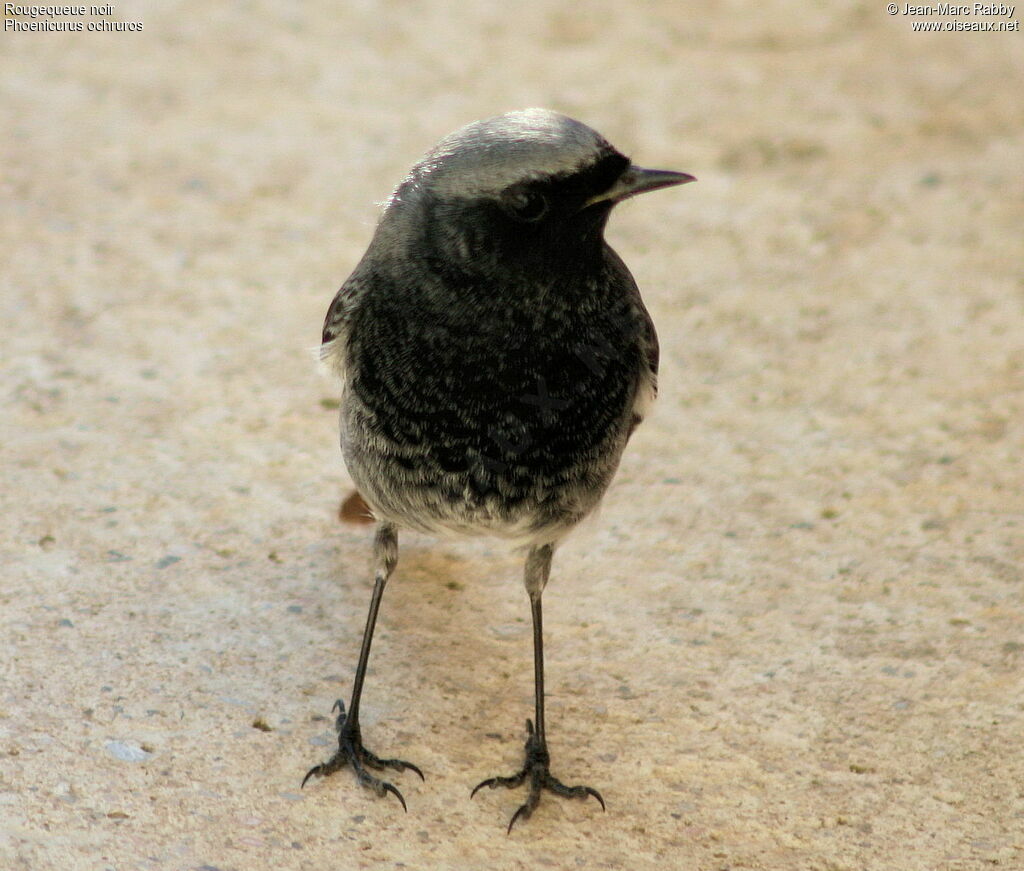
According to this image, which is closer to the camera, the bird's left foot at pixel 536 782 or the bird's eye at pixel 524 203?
the bird's eye at pixel 524 203

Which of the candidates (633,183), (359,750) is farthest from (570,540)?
(633,183)

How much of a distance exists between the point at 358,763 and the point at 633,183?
1.70 metres

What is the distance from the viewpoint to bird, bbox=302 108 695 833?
2.95 meters

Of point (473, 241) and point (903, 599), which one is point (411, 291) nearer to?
point (473, 241)

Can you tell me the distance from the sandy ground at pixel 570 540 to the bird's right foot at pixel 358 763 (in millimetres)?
42

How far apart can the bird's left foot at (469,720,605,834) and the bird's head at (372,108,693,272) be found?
1.34m

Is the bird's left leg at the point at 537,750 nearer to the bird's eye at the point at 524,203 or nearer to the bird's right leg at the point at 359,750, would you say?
the bird's right leg at the point at 359,750

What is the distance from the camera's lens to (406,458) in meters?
3.21

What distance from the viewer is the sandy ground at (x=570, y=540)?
327 centimetres

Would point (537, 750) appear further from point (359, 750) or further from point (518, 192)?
point (518, 192)

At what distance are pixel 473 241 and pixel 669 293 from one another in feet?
8.50

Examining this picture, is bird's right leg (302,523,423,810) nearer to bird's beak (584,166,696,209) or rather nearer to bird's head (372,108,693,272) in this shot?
bird's head (372,108,693,272)

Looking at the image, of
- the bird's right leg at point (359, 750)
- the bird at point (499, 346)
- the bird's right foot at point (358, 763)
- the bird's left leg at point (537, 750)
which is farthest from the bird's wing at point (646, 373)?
the bird's right foot at point (358, 763)

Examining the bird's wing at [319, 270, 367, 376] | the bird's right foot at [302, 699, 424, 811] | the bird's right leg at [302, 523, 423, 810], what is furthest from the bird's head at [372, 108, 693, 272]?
the bird's right foot at [302, 699, 424, 811]
